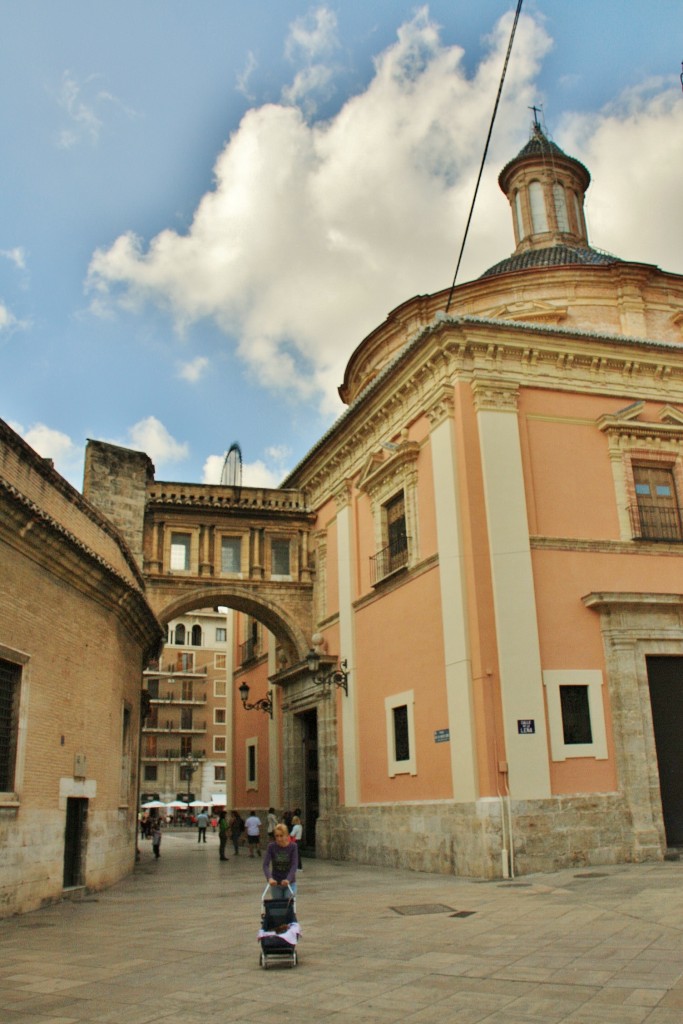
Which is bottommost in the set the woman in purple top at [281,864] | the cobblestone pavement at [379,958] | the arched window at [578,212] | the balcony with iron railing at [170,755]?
the cobblestone pavement at [379,958]

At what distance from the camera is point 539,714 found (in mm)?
14438

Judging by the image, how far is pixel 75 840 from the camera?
13062mm

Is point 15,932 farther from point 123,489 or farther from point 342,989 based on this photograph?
point 123,489

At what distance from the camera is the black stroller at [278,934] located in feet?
23.0

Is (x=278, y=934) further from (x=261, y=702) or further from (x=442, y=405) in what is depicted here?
(x=261, y=702)

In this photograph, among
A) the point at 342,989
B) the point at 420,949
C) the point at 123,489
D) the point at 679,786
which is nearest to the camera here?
the point at 342,989

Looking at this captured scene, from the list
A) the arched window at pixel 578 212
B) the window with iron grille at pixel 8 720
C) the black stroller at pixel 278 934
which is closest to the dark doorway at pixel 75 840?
the window with iron grille at pixel 8 720

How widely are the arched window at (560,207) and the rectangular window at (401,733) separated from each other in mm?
14705

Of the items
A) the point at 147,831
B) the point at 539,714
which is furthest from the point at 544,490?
the point at 147,831

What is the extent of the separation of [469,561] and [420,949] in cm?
816

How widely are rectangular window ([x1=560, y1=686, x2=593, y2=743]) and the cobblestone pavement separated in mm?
2509

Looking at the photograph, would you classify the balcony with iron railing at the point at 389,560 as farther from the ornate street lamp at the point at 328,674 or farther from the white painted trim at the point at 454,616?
the ornate street lamp at the point at 328,674

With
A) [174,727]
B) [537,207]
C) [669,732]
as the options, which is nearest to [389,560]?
[669,732]

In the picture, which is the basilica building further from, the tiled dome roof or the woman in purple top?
the woman in purple top
